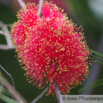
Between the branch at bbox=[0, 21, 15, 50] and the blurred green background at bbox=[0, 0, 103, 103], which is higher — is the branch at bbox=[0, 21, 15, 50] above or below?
above

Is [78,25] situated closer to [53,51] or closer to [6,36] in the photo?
[53,51]

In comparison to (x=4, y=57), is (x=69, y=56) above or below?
below

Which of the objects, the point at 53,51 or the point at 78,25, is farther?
the point at 78,25

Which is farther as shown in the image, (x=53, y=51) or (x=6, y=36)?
(x=6, y=36)

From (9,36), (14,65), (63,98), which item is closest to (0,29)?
(9,36)

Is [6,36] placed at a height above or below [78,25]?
above

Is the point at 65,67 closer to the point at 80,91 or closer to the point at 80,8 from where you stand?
the point at 80,91

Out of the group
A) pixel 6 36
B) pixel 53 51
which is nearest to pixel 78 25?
pixel 53 51

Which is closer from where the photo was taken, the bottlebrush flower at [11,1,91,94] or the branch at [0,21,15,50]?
the bottlebrush flower at [11,1,91,94]
